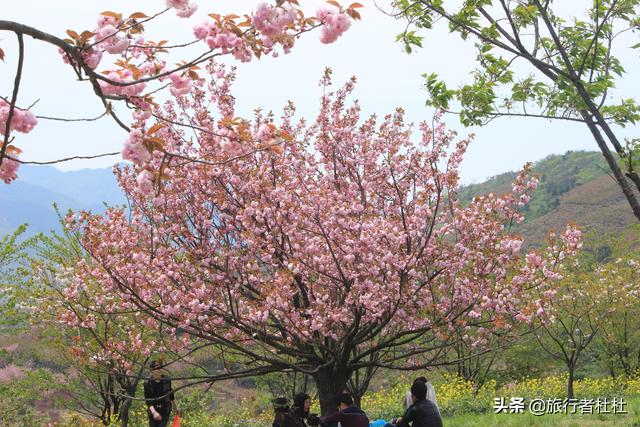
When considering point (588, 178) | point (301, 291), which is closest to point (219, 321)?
point (301, 291)

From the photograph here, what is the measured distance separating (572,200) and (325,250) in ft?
273

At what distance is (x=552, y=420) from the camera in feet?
40.1

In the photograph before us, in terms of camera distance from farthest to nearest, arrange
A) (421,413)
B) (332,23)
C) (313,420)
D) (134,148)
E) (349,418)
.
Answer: (313,420)
(349,418)
(421,413)
(332,23)
(134,148)

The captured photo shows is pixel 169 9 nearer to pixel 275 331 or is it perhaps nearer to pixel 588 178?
pixel 275 331

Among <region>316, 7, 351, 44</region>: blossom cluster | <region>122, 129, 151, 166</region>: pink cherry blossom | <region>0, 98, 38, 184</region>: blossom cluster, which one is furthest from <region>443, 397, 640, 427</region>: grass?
<region>0, 98, 38, 184</region>: blossom cluster

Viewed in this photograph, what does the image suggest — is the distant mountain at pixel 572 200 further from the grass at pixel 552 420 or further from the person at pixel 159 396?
the person at pixel 159 396

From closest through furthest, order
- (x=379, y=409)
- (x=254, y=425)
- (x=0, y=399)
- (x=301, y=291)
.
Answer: (x=301, y=291)
(x=254, y=425)
(x=379, y=409)
(x=0, y=399)

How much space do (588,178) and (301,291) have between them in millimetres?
92858

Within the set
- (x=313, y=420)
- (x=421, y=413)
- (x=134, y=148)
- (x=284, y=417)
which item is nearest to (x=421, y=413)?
(x=421, y=413)

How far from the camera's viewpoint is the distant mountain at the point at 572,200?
238 ft

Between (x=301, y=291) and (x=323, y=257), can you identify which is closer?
(x=323, y=257)

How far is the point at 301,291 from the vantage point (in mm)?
9242

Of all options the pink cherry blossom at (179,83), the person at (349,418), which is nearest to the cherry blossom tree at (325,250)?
the person at (349,418)

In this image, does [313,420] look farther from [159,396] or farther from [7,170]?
[7,170]
